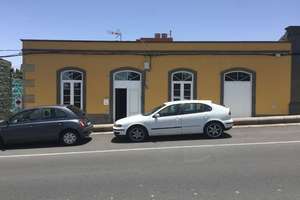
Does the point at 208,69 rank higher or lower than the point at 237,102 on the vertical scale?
higher

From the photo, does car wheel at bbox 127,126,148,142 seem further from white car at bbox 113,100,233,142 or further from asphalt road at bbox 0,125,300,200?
asphalt road at bbox 0,125,300,200

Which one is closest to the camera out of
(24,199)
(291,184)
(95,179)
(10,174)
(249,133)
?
(24,199)

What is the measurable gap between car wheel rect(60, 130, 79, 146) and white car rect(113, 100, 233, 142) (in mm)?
1403

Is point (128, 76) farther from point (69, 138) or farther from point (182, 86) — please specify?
point (69, 138)

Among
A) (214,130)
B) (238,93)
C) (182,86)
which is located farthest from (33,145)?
(238,93)

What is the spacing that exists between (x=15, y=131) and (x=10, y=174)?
20.2 feet

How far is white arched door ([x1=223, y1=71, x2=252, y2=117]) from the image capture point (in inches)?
1027

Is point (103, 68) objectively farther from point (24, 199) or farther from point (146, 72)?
point (24, 199)

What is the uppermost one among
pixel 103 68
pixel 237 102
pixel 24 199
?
pixel 103 68

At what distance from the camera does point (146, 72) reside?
2578cm

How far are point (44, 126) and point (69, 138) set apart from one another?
0.93m

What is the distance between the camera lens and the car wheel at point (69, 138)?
1706cm

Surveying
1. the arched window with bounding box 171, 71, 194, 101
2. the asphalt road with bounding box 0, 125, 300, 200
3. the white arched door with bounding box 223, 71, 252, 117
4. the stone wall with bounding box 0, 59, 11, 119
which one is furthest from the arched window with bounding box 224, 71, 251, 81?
the stone wall with bounding box 0, 59, 11, 119

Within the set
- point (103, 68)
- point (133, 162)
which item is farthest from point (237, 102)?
point (133, 162)
